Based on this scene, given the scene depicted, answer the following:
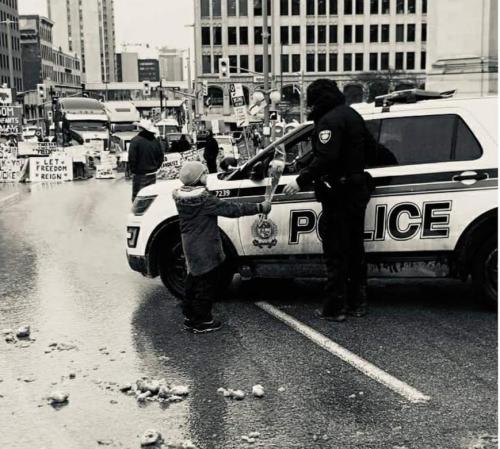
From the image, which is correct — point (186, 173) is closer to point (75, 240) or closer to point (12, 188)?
point (75, 240)

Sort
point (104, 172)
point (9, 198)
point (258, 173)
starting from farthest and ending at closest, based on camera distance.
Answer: point (104, 172), point (9, 198), point (258, 173)

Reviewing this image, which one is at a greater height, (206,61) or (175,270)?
(206,61)

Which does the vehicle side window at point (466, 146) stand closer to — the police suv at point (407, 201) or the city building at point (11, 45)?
the police suv at point (407, 201)

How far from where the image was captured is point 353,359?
20.3 feet

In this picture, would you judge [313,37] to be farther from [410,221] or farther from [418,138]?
[410,221]

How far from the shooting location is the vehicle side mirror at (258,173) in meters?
7.93

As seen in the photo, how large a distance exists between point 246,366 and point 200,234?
1511 mm

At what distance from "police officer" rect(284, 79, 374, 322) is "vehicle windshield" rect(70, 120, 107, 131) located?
42.2 meters

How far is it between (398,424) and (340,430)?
0.36m

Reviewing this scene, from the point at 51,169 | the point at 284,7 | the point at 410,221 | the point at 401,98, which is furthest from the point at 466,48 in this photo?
the point at 284,7

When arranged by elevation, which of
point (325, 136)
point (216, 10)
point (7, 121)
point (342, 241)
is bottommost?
point (342, 241)

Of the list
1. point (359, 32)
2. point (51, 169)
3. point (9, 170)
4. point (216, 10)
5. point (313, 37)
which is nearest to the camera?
point (9, 170)

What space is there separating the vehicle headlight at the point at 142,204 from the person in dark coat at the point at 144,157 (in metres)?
6.00

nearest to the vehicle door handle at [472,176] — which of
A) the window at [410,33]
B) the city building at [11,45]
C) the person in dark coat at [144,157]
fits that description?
the person in dark coat at [144,157]
